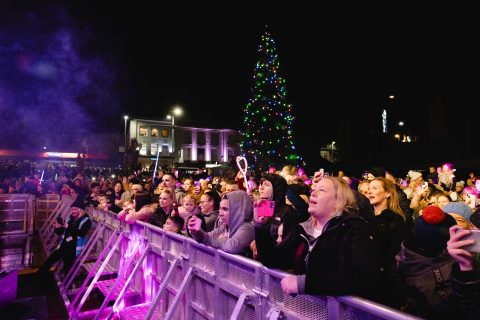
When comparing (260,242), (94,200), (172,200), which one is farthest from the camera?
(94,200)

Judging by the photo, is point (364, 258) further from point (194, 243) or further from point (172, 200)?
→ point (172, 200)

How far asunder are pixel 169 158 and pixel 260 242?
66066 mm

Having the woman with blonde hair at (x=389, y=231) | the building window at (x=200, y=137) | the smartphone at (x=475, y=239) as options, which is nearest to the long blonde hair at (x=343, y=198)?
the woman with blonde hair at (x=389, y=231)

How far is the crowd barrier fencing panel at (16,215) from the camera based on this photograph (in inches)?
502

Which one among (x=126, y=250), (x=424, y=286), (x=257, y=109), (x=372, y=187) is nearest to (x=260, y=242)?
(x=424, y=286)

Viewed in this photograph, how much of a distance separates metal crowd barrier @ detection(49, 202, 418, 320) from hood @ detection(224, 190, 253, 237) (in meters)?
0.38

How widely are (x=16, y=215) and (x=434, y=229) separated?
47.0ft

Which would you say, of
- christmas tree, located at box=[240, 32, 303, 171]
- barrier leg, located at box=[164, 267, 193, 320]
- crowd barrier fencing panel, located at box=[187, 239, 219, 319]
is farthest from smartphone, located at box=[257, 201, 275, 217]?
christmas tree, located at box=[240, 32, 303, 171]

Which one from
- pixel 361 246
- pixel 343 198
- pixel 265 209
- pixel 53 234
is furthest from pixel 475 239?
pixel 53 234

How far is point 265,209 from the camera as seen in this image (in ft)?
9.20

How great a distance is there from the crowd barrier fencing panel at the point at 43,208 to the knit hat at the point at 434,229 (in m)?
15.7

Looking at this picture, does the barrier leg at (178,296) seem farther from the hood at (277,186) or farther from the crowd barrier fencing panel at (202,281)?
the hood at (277,186)

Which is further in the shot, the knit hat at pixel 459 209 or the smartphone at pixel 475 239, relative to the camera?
the knit hat at pixel 459 209

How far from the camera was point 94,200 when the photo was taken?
456 inches
